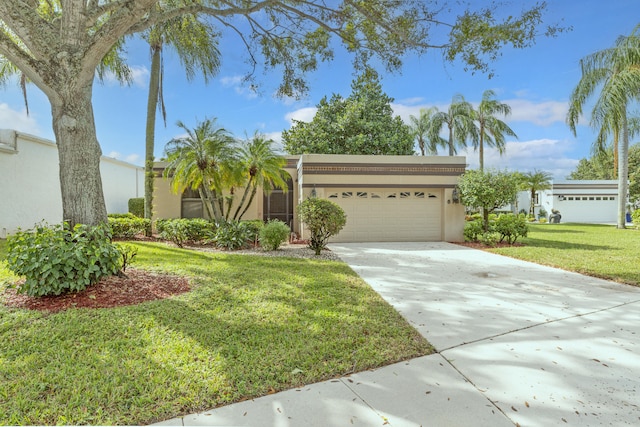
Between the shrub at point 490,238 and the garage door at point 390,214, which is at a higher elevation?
the garage door at point 390,214

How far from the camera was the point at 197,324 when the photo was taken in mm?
3861

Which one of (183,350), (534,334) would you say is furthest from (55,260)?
(534,334)

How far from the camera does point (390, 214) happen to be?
43.2 ft

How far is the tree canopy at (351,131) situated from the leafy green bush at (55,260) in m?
16.9

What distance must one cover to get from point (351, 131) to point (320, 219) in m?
13.3

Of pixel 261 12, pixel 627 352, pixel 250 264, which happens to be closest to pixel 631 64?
pixel 261 12

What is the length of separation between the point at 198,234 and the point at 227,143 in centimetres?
328

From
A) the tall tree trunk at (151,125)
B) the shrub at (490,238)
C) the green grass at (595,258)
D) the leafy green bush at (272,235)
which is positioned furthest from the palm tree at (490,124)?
the tall tree trunk at (151,125)

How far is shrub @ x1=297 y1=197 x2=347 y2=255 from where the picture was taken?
921 cm

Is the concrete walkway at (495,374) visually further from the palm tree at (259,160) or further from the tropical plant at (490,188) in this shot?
the palm tree at (259,160)

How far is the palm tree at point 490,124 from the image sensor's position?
22250 millimetres

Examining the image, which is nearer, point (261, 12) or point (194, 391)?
point (194, 391)

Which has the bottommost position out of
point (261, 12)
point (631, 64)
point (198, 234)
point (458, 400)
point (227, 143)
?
point (458, 400)

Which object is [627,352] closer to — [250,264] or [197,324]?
[197,324]
